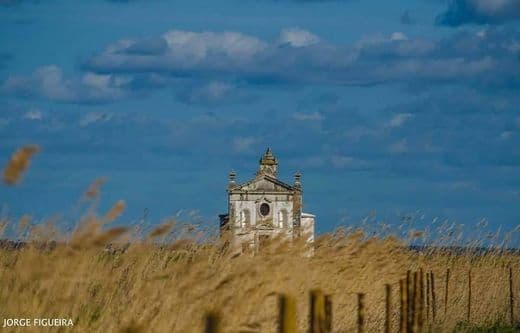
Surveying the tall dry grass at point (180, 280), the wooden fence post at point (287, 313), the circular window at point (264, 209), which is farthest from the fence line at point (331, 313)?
the circular window at point (264, 209)

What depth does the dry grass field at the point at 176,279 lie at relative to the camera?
6.74 meters

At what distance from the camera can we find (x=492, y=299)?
14.4m

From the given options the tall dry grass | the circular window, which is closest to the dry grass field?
the tall dry grass

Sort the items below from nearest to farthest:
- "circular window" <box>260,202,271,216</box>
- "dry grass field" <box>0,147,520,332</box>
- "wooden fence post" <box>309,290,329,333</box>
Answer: "wooden fence post" <box>309,290,329,333</box> < "dry grass field" <box>0,147,520,332</box> < "circular window" <box>260,202,271,216</box>

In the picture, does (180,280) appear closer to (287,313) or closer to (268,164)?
(287,313)

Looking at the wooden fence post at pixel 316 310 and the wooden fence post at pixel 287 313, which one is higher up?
the wooden fence post at pixel 316 310

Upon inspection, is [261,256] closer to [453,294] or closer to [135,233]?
[135,233]

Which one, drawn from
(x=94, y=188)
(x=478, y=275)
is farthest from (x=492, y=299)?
(x=94, y=188)

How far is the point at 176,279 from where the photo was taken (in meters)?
7.45

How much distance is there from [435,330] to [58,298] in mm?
5513

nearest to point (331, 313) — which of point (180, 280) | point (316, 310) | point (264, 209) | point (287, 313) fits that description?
point (180, 280)

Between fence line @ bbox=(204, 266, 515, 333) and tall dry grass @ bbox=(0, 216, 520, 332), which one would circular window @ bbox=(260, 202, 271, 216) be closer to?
fence line @ bbox=(204, 266, 515, 333)

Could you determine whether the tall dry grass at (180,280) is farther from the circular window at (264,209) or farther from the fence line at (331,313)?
the circular window at (264,209)

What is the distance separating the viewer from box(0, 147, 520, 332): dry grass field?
6.74 metres
